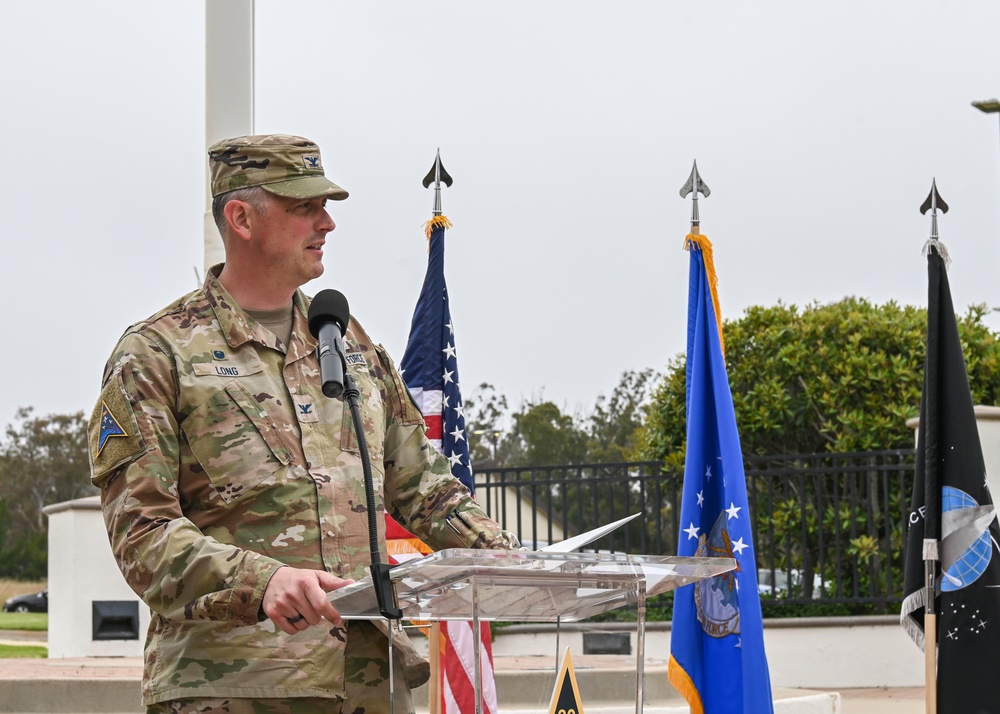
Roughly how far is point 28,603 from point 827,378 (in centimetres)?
3009

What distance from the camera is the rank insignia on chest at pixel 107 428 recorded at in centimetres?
270

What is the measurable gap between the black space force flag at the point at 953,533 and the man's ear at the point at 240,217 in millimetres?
4913

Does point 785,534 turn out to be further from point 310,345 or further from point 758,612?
point 310,345

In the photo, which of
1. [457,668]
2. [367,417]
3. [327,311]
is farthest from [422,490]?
[457,668]

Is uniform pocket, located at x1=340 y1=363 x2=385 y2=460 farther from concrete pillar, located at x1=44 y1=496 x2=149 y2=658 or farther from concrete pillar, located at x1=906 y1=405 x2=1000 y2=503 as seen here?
concrete pillar, located at x1=44 y1=496 x2=149 y2=658

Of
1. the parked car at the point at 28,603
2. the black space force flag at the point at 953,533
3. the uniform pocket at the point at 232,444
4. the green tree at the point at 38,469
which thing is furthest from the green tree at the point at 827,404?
the green tree at the point at 38,469

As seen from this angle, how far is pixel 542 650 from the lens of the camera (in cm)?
1049

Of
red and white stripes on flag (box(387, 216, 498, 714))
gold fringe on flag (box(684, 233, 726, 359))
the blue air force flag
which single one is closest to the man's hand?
the blue air force flag

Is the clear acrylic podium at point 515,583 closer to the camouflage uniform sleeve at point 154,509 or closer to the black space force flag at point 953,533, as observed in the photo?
the camouflage uniform sleeve at point 154,509

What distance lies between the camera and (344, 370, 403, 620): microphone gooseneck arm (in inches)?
93.4

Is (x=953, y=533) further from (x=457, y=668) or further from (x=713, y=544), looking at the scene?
(x=457, y=668)

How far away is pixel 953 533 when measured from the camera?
6867 mm

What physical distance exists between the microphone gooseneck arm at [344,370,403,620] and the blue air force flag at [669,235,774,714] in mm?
3860

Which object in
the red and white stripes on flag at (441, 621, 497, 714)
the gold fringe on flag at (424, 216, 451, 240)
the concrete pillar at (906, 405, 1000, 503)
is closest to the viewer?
the red and white stripes on flag at (441, 621, 497, 714)
